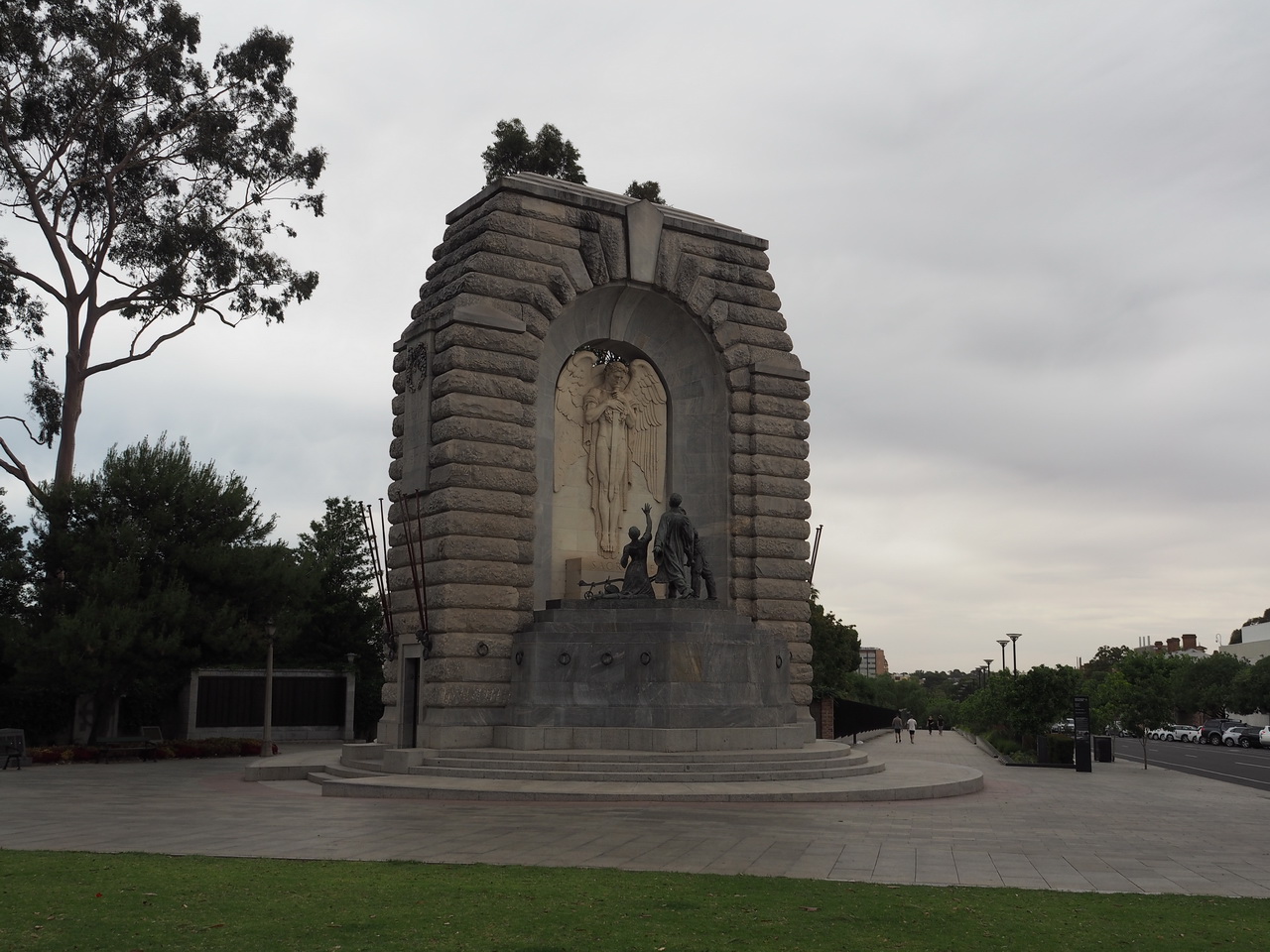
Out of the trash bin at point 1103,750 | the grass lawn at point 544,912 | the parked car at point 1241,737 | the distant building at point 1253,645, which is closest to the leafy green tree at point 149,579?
the grass lawn at point 544,912

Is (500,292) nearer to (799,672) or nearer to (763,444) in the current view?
(763,444)

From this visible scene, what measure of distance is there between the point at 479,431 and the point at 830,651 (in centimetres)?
4492

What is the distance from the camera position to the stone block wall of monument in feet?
76.9

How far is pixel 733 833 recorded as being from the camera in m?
14.6

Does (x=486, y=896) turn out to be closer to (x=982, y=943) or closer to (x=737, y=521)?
(x=982, y=943)

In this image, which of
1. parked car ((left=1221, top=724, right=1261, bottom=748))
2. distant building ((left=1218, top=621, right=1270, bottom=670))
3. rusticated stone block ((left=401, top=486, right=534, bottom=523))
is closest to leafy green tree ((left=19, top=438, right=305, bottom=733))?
rusticated stone block ((left=401, top=486, right=534, bottom=523))

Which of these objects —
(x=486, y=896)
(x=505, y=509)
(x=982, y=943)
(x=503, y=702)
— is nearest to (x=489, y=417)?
(x=505, y=509)

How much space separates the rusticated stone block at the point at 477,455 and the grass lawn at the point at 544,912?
12.9 meters

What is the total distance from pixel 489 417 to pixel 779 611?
28.2 feet

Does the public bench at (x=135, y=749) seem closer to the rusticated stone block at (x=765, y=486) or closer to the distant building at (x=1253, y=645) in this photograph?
the rusticated stone block at (x=765, y=486)

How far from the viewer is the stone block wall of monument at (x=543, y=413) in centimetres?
2345

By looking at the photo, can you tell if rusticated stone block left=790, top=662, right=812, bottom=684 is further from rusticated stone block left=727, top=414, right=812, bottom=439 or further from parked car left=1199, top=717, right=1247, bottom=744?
parked car left=1199, top=717, right=1247, bottom=744

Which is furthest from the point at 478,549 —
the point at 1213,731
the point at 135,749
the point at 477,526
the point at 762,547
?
the point at 1213,731

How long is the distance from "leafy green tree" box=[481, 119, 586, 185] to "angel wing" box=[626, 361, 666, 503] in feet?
53.6
